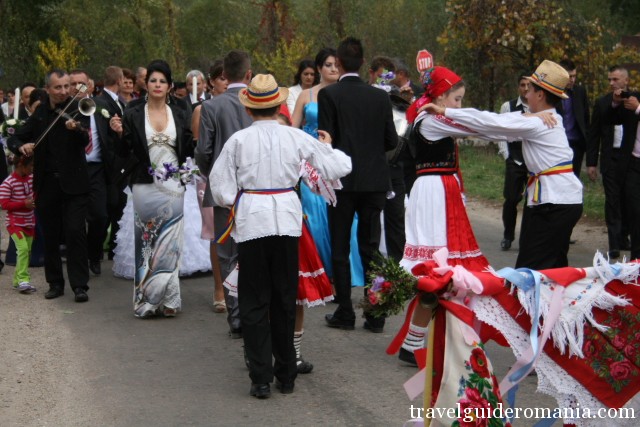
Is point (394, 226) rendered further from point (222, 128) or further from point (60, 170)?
point (60, 170)

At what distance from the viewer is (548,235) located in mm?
6520

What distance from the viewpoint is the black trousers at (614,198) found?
433 inches

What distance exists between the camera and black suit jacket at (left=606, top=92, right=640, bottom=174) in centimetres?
1073

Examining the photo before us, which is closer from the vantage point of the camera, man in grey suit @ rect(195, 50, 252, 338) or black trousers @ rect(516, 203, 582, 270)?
black trousers @ rect(516, 203, 582, 270)

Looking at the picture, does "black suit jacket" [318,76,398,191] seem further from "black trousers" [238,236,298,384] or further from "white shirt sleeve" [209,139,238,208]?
"white shirt sleeve" [209,139,238,208]

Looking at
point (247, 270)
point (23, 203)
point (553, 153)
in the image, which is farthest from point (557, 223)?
point (23, 203)

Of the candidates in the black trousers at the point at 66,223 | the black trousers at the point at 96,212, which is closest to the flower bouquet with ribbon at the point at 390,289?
the black trousers at the point at 66,223

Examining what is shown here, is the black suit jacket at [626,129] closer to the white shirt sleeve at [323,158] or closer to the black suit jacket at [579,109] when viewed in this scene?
the black suit jacket at [579,109]

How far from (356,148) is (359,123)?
7.9 inches

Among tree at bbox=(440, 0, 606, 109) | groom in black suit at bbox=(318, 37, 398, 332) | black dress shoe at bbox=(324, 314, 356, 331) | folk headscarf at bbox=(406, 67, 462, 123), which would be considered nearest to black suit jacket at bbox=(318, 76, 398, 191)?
groom in black suit at bbox=(318, 37, 398, 332)

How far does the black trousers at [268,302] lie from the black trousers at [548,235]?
5.22ft

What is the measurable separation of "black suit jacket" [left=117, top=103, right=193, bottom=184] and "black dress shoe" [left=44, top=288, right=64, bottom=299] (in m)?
1.69

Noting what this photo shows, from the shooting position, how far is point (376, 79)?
32.9 feet

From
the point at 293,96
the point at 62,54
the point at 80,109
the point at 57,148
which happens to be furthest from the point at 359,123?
the point at 62,54
